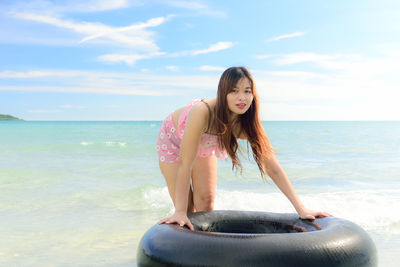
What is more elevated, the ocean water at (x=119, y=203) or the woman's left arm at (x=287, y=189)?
the woman's left arm at (x=287, y=189)

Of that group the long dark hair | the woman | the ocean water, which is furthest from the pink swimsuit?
the ocean water

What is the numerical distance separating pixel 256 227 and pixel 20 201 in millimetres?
5217

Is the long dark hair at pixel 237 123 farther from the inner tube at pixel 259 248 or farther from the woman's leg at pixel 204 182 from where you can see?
the inner tube at pixel 259 248

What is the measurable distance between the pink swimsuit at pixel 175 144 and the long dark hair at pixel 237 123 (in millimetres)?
132

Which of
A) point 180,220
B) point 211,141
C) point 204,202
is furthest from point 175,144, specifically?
point 180,220

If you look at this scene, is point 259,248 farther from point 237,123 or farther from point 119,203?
point 119,203

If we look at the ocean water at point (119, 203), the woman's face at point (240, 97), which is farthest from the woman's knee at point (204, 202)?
the woman's face at point (240, 97)

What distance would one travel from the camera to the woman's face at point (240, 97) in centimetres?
294

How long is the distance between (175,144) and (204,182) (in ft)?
1.29

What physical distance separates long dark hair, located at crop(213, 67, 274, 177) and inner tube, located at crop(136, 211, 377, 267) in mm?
736

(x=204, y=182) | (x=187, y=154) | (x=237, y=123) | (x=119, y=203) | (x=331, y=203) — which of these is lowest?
(x=119, y=203)

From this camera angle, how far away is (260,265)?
2.32 metres

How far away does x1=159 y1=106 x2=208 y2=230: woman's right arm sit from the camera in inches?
117

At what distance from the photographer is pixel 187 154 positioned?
299cm
